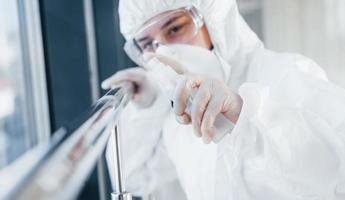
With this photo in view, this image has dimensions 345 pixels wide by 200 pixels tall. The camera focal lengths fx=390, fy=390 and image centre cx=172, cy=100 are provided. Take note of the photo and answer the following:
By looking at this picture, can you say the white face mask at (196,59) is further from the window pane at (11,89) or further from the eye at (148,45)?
the window pane at (11,89)

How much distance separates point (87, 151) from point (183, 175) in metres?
0.76

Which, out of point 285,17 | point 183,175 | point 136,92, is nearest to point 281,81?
point 183,175

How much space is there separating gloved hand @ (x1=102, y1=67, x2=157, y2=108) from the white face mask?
0.14 metres

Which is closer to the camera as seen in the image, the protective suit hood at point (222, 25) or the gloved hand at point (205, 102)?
the gloved hand at point (205, 102)

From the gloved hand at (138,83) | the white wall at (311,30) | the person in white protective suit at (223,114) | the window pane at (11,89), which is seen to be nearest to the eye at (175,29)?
the person in white protective suit at (223,114)

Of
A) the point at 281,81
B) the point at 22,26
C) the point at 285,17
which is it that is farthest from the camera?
the point at 285,17

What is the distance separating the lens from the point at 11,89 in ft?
4.23

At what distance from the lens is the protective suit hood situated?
109cm

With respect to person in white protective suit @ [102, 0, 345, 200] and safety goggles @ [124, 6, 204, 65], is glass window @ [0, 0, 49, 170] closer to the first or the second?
person in white protective suit @ [102, 0, 345, 200]

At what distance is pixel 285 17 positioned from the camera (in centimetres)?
208

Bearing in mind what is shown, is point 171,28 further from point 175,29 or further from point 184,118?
point 184,118

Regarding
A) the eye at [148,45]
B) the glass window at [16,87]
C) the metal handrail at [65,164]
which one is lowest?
the glass window at [16,87]

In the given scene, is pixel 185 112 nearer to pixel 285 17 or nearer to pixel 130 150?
pixel 130 150

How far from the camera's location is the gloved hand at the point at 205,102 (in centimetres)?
64
